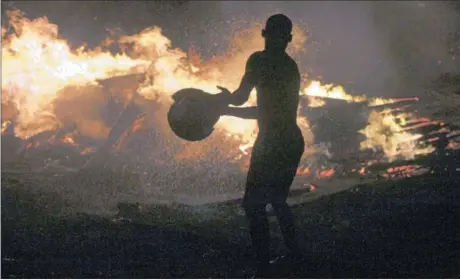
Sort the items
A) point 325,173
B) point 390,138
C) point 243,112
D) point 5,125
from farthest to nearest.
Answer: point 5,125 < point 390,138 < point 325,173 < point 243,112

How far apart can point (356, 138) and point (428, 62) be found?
25.9 ft

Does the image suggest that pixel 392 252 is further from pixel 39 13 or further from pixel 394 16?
pixel 394 16

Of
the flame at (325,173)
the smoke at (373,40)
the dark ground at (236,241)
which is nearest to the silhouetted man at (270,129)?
the dark ground at (236,241)

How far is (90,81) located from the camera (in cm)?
1134

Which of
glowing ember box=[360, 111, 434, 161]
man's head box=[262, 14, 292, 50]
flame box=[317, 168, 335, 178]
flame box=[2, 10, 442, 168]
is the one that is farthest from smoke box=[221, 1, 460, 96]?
man's head box=[262, 14, 292, 50]

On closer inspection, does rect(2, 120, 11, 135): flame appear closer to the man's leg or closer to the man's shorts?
the man's shorts

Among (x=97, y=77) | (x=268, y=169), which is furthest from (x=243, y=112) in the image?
(x=97, y=77)

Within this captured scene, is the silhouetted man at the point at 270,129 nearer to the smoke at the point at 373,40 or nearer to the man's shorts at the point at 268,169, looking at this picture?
the man's shorts at the point at 268,169

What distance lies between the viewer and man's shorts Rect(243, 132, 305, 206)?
4.30m

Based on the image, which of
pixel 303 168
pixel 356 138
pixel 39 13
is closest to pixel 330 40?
pixel 356 138

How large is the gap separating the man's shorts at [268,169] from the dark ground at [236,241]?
797 millimetres

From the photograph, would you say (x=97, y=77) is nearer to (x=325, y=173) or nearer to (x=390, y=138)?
(x=325, y=173)

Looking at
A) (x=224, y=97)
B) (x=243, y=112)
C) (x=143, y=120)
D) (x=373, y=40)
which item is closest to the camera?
(x=224, y=97)

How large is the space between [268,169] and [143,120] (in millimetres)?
7218
